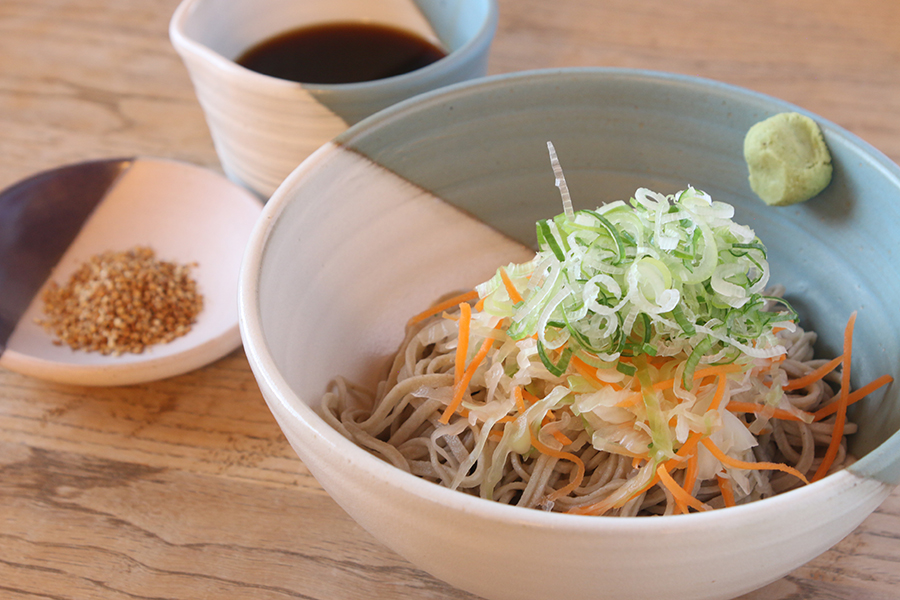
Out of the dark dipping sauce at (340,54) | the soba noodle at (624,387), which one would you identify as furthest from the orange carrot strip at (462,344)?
the dark dipping sauce at (340,54)

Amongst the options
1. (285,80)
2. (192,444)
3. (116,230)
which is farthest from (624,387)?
(116,230)

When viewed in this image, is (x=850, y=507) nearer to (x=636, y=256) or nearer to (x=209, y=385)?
(x=636, y=256)

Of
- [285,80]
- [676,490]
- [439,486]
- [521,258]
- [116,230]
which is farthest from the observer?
[116,230]

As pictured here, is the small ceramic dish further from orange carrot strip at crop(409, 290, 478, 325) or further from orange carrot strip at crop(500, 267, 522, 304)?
orange carrot strip at crop(500, 267, 522, 304)

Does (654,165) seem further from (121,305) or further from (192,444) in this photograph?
(121,305)

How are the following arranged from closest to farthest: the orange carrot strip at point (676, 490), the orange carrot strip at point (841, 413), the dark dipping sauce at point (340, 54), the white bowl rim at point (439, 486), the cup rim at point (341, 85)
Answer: the white bowl rim at point (439, 486) → the orange carrot strip at point (676, 490) → the orange carrot strip at point (841, 413) → the cup rim at point (341, 85) → the dark dipping sauce at point (340, 54)

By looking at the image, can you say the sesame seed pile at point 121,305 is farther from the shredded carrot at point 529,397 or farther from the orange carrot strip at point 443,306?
the shredded carrot at point 529,397
